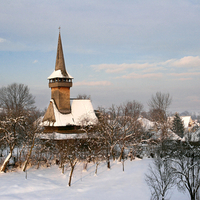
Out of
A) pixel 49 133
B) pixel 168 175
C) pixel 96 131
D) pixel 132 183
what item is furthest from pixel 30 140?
pixel 168 175

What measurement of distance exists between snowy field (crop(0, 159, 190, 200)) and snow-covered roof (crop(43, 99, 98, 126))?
256 inches

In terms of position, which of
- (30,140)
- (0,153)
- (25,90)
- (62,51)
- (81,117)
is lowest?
(0,153)

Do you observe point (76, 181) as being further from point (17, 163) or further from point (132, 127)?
point (132, 127)

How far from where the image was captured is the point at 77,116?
34.5 m

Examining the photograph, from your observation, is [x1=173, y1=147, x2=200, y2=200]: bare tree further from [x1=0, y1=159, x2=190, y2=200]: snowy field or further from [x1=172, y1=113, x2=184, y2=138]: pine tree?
[x1=172, y1=113, x2=184, y2=138]: pine tree

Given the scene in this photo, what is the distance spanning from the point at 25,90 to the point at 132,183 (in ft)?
104

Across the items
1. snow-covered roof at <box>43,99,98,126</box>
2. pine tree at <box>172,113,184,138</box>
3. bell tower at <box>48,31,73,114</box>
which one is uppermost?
bell tower at <box>48,31,73,114</box>

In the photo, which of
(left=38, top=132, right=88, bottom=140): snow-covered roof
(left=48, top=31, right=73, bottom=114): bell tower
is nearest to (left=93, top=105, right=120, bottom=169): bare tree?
(left=38, top=132, right=88, bottom=140): snow-covered roof

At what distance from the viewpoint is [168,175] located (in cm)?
1678

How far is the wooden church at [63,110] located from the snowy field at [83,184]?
5.93 meters

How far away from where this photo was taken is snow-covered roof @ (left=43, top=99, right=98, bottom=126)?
32656 millimetres

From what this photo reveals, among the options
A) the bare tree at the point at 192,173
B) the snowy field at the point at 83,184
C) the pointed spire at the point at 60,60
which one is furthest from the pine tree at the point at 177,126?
the bare tree at the point at 192,173

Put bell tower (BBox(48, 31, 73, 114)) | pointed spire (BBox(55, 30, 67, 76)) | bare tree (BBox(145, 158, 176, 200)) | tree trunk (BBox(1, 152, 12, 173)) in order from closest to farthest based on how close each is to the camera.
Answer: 1. bare tree (BBox(145, 158, 176, 200))
2. tree trunk (BBox(1, 152, 12, 173))
3. bell tower (BBox(48, 31, 73, 114))
4. pointed spire (BBox(55, 30, 67, 76))

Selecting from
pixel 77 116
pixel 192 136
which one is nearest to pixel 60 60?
pixel 77 116
